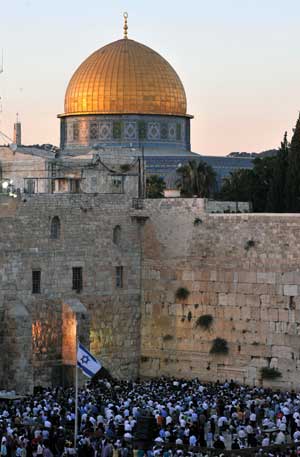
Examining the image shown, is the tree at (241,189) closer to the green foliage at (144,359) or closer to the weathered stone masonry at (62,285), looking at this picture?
the weathered stone masonry at (62,285)

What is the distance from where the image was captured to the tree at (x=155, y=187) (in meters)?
47.0

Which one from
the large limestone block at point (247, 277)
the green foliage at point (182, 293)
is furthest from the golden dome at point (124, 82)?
the large limestone block at point (247, 277)

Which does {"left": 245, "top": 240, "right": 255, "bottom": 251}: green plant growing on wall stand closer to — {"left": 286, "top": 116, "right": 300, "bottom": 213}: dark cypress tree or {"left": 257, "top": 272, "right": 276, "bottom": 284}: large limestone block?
{"left": 257, "top": 272, "right": 276, "bottom": 284}: large limestone block

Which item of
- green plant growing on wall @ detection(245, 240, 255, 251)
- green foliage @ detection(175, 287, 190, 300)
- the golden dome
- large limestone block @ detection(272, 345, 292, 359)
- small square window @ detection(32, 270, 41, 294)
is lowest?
large limestone block @ detection(272, 345, 292, 359)

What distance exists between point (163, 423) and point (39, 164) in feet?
47.8

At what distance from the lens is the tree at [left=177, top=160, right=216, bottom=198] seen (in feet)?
156

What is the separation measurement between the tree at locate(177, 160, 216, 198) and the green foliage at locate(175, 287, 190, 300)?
11808mm

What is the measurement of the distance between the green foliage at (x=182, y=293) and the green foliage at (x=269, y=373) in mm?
2876

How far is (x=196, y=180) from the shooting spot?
47594mm

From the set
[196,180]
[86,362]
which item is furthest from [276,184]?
[86,362]

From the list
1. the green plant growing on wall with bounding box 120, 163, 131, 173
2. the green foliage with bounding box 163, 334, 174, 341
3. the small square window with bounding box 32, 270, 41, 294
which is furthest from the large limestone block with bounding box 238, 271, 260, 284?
the green plant growing on wall with bounding box 120, 163, 131, 173

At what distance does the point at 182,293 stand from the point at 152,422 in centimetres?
1104

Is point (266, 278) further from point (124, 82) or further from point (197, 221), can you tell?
point (124, 82)

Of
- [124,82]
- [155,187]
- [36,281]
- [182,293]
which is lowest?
[182,293]
